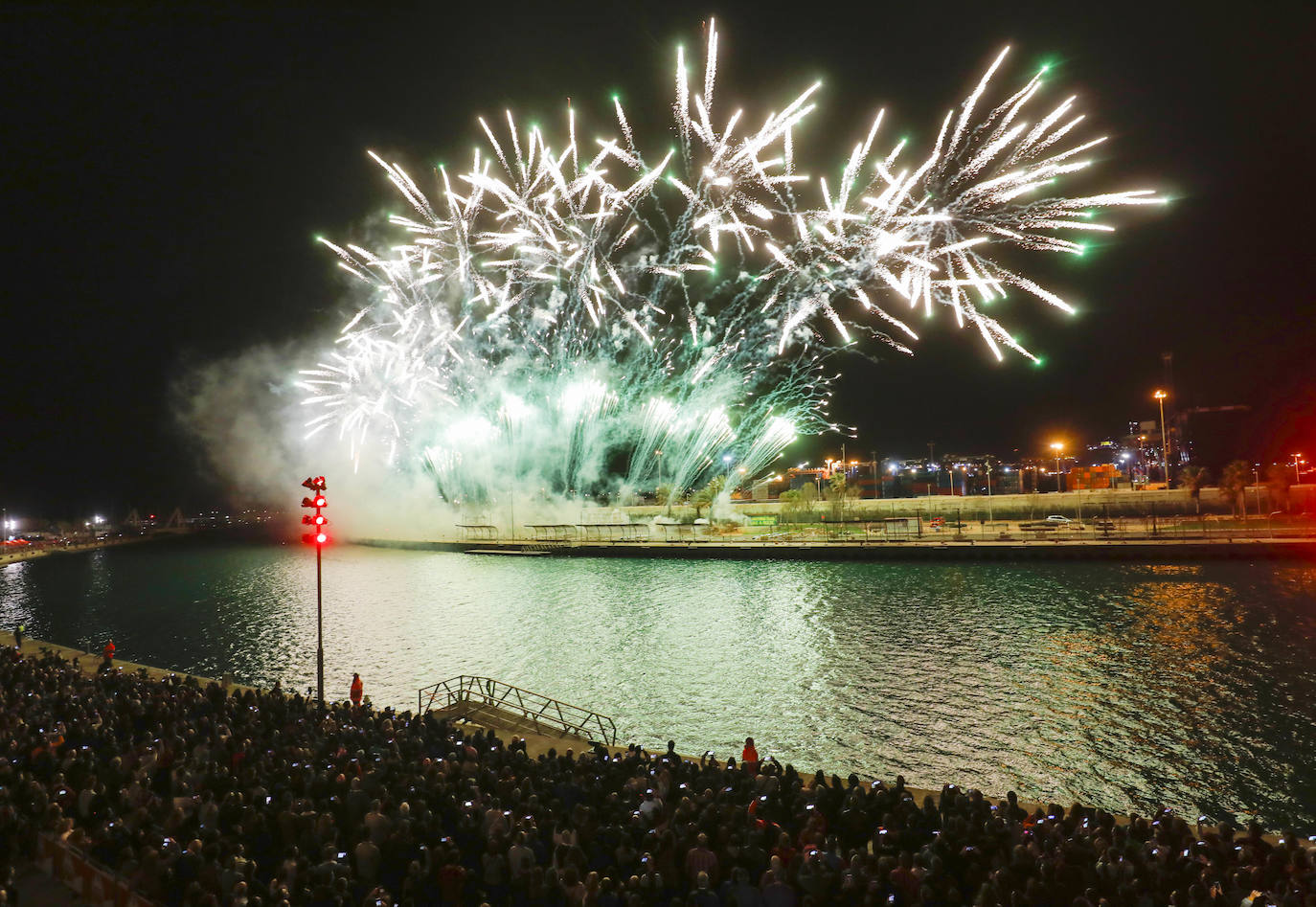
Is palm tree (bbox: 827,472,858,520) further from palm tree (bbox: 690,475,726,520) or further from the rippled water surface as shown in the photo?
the rippled water surface

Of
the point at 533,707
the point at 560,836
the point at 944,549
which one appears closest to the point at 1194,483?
the point at 944,549

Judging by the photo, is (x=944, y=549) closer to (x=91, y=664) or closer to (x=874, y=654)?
(x=874, y=654)

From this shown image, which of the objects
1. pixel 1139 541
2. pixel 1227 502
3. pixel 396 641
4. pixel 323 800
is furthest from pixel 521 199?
pixel 1227 502

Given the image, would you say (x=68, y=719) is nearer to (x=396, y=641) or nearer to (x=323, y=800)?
(x=323, y=800)

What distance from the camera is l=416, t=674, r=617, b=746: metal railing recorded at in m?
15.1

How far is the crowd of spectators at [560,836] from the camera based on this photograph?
20.8ft

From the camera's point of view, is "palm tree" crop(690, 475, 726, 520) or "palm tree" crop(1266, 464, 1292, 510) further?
"palm tree" crop(690, 475, 726, 520)

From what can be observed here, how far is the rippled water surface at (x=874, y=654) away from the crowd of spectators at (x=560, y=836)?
637cm

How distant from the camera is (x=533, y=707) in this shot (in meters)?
18.8

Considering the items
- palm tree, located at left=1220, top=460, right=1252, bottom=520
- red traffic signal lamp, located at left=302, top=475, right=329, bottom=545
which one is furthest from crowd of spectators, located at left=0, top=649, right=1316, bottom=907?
palm tree, located at left=1220, top=460, right=1252, bottom=520

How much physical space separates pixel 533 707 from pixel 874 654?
37.4 feet

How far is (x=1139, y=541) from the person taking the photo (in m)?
40.8

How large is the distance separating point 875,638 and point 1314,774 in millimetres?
12510

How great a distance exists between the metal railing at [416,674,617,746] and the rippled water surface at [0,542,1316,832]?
823 mm
